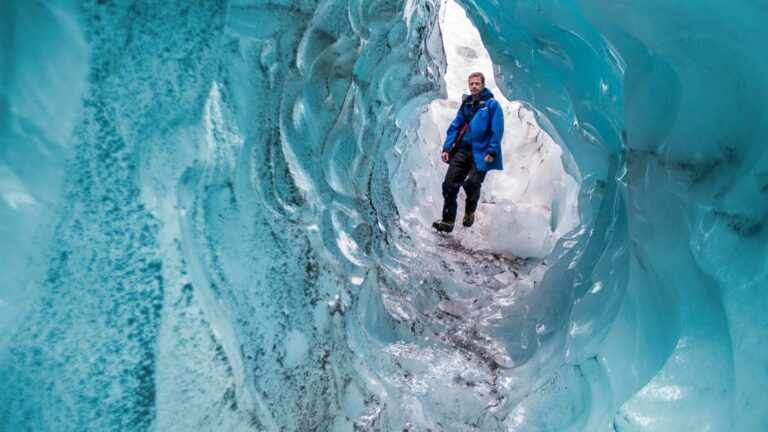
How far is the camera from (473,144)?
3896 millimetres

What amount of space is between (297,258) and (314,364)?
41cm

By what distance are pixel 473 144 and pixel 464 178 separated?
0.40 metres

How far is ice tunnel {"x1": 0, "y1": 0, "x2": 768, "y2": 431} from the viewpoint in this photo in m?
0.94

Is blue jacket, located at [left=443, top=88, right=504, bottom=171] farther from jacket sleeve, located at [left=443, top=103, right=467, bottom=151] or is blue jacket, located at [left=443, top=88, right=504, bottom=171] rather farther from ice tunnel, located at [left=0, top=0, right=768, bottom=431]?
ice tunnel, located at [left=0, top=0, right=768, bottom=431]

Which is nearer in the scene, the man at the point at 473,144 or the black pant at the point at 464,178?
the man at the point at 473,144

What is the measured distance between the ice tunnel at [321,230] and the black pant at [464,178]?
3.76 feet

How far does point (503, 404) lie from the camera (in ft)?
7.87

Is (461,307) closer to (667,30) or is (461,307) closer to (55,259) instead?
(667,30)

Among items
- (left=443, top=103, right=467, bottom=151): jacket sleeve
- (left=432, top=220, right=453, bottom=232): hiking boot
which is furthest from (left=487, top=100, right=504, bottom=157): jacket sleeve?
(left=432, top=220, right=453, bottom=232): hiking boot

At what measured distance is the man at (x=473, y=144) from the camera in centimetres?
382

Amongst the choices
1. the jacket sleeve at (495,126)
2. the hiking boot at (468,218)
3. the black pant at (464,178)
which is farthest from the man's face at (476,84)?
the hiking boot at (468,218)

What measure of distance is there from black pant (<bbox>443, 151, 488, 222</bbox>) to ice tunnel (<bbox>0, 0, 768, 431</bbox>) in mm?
1145

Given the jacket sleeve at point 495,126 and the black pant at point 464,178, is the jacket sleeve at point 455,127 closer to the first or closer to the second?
the black pant at point 464,178

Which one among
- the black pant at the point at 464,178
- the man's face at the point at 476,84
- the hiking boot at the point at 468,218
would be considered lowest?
the hiking boot at the point at 468,218
